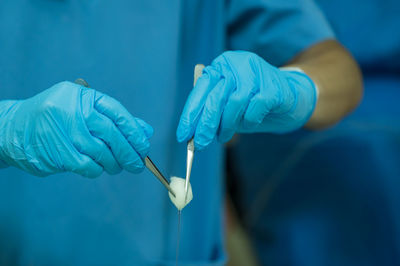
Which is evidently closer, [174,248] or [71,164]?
[71,164]

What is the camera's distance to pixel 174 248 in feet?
2.84

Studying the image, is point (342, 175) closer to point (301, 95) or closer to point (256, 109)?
point (301, 95)

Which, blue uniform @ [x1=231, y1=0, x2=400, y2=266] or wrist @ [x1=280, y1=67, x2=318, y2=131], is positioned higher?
wrist @ [x1=280, y1=67, x2=318, y2=131]

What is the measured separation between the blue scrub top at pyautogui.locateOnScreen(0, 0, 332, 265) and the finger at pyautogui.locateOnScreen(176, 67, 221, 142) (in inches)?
5.2

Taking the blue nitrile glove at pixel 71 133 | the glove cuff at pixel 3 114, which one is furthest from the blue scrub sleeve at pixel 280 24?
the glove cuff at pixel 3 114

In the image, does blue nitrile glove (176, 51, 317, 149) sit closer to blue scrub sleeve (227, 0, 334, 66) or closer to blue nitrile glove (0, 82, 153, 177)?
blue nitrile glove (0, 82, 153, 177)

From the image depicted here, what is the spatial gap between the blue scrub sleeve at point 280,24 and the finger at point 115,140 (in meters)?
0.48

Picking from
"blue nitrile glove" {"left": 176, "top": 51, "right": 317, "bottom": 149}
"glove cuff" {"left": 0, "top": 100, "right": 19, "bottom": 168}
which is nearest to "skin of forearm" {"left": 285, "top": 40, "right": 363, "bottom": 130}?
"blue nitrile glove" {"left": 176, "top": 51, "right": 317, "bottom": 149}

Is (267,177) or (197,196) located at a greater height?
(197,196)

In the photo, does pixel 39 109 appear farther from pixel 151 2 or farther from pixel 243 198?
pixel 243 198

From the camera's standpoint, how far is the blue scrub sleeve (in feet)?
2.96

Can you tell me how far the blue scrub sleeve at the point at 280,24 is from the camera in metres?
0.90

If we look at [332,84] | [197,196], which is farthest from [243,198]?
[332,84]

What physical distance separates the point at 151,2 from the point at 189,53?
15cm
